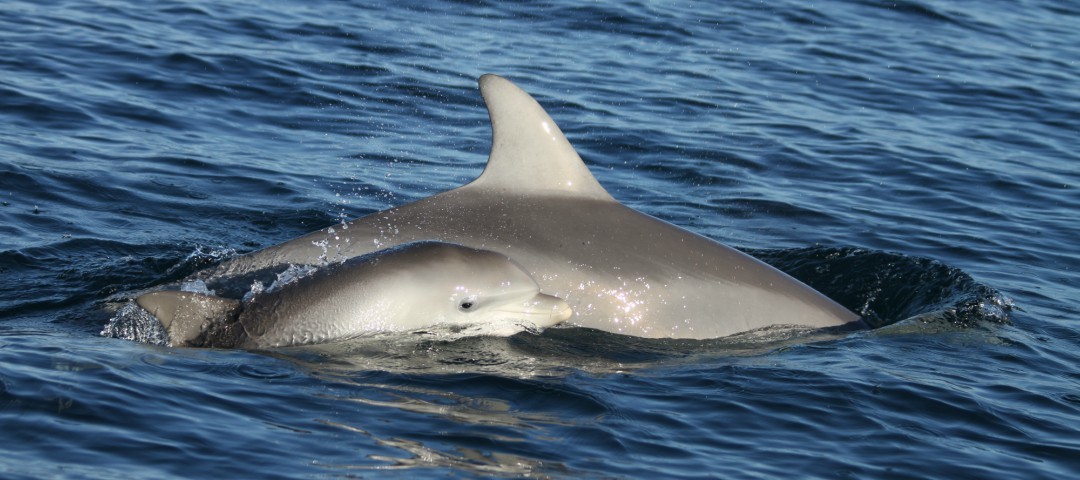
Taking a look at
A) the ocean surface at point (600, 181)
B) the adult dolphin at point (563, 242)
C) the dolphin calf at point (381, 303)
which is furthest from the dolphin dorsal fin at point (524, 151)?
the ocean surface at point (600, 181)

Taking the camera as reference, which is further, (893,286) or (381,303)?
(893,286)

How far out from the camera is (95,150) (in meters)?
15.3

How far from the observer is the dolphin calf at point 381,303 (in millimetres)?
9219

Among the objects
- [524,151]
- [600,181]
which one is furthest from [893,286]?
[600,181]

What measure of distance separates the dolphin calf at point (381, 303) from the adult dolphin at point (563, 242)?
552 millimetres

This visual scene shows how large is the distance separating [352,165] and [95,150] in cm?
277

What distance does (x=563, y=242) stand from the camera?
10250 mm

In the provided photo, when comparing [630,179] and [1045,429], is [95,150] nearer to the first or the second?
[630,179]

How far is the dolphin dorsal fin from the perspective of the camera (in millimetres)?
10297

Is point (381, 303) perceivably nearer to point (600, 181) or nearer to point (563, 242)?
point (563, 242)

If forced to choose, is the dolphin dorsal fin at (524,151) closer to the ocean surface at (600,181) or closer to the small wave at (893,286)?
the ocean surface at (600,181)

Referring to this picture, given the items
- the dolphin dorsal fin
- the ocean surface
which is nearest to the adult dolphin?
the dolphin dorsal fin

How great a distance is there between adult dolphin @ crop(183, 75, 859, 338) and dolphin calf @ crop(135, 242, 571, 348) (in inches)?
21.7

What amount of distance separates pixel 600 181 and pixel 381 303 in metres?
7.25
